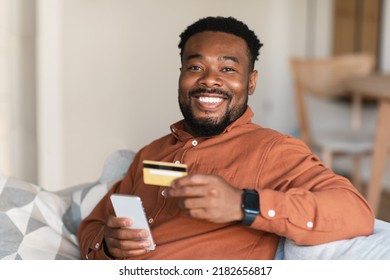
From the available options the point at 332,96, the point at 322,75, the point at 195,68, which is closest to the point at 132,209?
the point at 195,68

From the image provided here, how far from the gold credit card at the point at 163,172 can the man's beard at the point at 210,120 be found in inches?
10.3

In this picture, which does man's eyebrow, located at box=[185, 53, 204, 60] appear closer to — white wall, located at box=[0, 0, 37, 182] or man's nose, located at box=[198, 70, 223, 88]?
man's nose, located at box=[198, 70, 223, 88]

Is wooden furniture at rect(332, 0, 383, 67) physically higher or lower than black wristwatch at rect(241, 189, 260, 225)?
higher

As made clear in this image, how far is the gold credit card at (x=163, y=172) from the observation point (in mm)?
975

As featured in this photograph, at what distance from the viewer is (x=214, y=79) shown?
3.88ft

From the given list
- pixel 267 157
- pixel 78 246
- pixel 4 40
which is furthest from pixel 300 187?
pixel 4 40

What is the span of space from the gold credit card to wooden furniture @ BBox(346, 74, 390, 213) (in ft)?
6.96

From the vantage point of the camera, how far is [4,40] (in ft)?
7.89

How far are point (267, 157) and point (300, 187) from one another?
99mm

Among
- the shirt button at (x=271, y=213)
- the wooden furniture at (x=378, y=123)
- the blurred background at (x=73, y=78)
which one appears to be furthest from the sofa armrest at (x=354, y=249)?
the wooden furniture at (x=378, y=123)

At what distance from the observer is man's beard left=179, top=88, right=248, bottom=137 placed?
121cm

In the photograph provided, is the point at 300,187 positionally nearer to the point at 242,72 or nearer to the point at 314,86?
the point at 242,72

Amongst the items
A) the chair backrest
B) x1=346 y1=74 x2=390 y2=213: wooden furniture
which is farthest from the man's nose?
the chair backrest

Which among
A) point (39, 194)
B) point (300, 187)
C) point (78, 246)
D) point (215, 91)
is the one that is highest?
point (215, 91)
